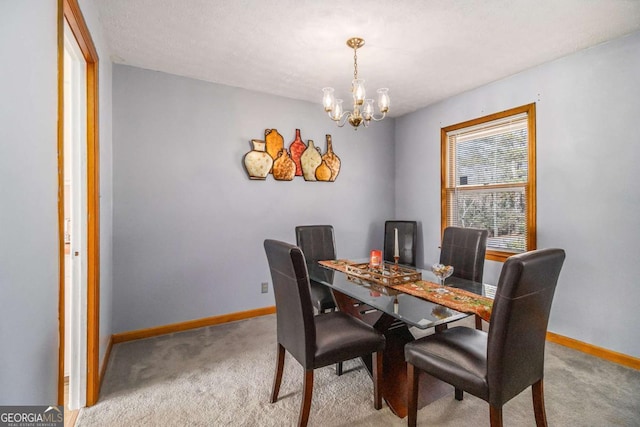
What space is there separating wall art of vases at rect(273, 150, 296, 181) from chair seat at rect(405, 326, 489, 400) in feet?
7.94

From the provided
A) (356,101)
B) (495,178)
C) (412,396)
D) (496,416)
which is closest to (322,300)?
(412,396)

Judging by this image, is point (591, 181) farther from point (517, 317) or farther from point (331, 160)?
point (331, 160)

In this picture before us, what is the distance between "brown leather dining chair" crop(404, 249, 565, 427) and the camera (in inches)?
50.8

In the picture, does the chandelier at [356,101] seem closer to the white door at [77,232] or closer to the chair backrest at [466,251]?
the chair backrest at [466,251]

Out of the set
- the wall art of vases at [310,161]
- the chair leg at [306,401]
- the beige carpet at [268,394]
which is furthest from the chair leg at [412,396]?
the wall art of vases at [310,161]

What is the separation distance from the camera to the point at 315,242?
316 centimetres

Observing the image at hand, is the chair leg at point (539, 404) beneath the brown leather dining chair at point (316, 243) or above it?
beneath

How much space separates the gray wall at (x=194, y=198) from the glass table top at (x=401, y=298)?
1.23 metres

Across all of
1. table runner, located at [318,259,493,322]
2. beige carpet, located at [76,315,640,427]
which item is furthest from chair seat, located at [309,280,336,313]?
table runner, located at [318,259,493,322]

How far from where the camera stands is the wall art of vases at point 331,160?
13.0ft

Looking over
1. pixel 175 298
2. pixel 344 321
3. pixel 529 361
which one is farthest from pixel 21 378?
pixel 175 298

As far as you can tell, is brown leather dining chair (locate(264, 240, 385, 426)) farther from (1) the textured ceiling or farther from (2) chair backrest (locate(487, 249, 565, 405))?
(1) the textured ceiling

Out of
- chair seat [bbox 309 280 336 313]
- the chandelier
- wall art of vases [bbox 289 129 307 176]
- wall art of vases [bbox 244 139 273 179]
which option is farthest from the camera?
wall art of vases [bbox 289 129 307 176]

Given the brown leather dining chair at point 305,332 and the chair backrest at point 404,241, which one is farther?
the chair backrest at point 404,241
